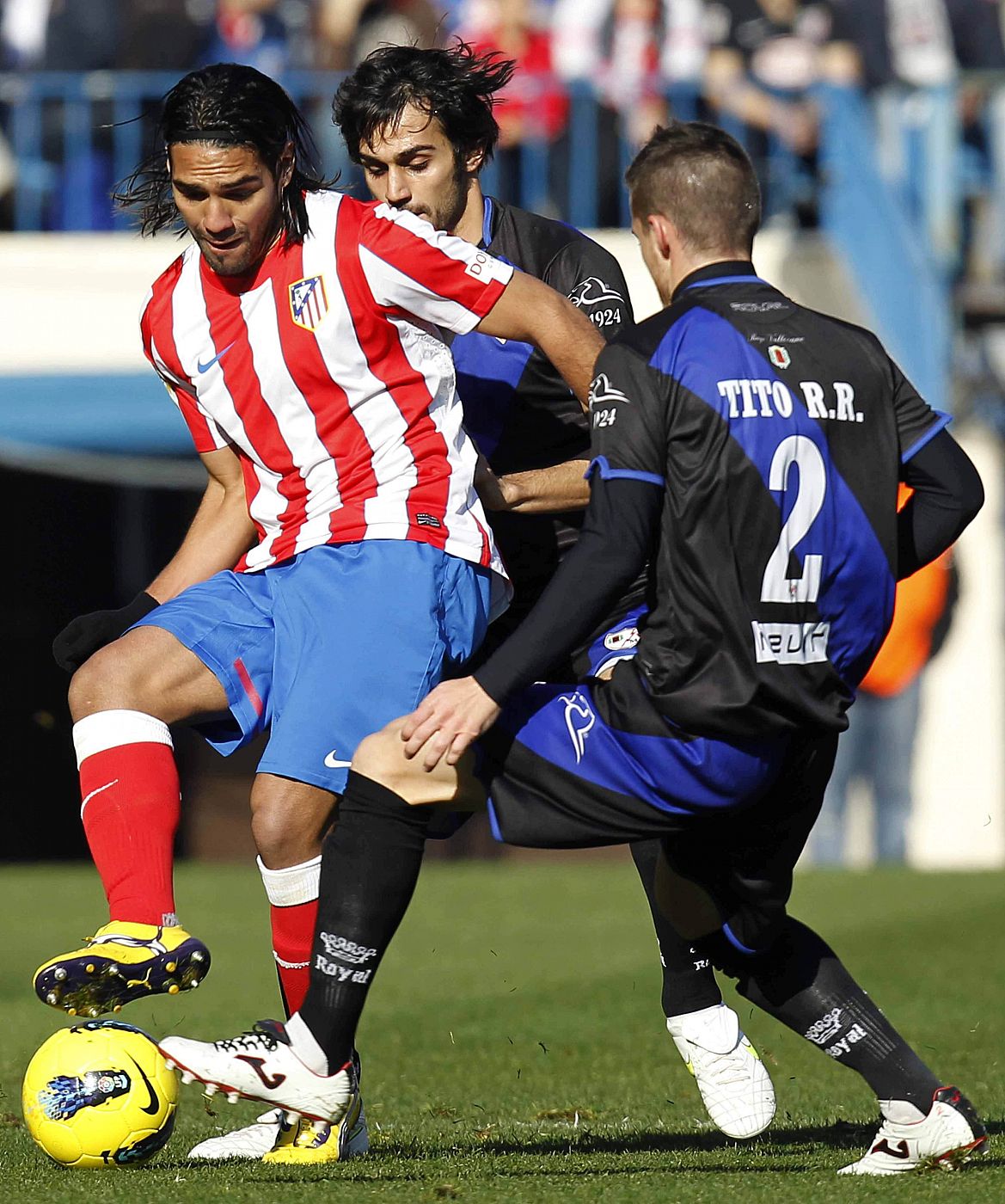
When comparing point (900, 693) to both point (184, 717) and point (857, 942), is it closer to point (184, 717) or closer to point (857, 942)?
point (857, 942)

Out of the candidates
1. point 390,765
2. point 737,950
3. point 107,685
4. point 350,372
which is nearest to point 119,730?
point 107,685

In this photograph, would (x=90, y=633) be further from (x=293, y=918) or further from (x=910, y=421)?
(x=910, y=421)

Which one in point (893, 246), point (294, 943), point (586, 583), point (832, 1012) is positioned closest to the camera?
point (586, 583)

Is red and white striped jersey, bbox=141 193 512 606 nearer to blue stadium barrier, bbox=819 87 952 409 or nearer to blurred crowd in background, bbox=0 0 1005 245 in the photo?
blurred crowd in background, bbox=0 0 1005 245

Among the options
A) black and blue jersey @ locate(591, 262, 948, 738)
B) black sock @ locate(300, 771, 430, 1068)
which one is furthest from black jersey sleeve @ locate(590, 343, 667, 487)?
black sock @ locate(300, 771, 430, 1068)

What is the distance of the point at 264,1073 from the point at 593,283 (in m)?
2.06

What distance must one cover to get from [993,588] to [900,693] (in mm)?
1167

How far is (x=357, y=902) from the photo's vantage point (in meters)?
4.03

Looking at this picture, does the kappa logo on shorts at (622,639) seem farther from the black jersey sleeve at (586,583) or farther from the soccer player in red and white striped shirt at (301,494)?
the black jersey sleeve at (586,583)

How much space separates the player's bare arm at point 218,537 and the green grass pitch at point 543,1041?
135 centimetres

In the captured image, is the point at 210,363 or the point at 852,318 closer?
the point at 210,363

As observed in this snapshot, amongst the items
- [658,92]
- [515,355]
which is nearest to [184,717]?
[515,355]

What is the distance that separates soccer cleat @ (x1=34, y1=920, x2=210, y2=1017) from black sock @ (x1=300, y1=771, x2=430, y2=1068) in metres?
0.27

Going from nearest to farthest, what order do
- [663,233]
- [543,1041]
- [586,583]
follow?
1. [586,583]
2. [663,233]
3. [543,1041]
